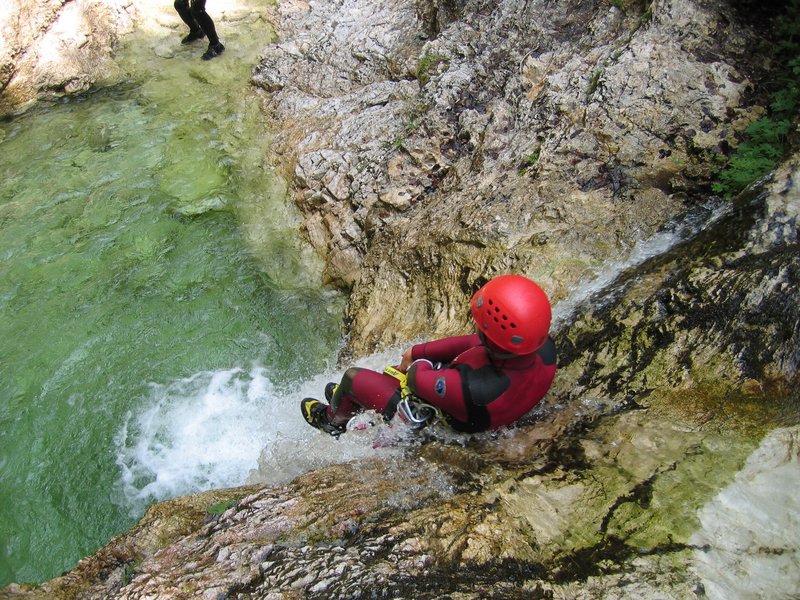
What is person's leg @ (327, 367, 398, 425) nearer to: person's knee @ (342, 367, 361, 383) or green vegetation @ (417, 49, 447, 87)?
person's knee @ (342, 367, 361, 383)

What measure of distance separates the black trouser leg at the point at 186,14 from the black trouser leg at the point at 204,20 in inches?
9.1

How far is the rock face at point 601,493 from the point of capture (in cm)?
223

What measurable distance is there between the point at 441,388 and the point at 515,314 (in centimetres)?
63

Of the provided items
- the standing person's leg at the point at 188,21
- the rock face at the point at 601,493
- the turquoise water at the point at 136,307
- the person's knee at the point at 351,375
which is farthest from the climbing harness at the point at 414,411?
the standing person's leg at the point at 188,21

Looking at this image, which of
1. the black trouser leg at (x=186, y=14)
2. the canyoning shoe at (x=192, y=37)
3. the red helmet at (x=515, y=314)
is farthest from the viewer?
the canyoning shoe at (x=192, y=37)

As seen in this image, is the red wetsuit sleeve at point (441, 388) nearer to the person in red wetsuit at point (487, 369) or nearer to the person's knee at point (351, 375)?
the person in red wetsuit at point (487, 369)

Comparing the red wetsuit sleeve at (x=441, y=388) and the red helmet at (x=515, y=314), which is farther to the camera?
the red wetsuit sleeve at (x=441, y=388)

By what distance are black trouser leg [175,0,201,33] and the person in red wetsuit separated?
319 inches

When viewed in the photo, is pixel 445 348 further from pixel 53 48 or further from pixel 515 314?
pixel 53 48

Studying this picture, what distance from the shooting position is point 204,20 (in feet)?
28.9

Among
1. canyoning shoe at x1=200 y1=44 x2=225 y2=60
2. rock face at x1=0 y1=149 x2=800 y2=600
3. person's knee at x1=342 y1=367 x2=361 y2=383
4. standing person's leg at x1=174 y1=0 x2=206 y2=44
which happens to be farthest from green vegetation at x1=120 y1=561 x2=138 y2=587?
standing person's leg at x1=174 y1=0 x2=206 y2=44

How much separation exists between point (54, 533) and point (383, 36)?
23.2 feet

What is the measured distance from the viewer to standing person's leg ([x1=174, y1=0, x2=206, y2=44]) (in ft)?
29.5

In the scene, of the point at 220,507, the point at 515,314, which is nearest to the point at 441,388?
the point at 515,314
